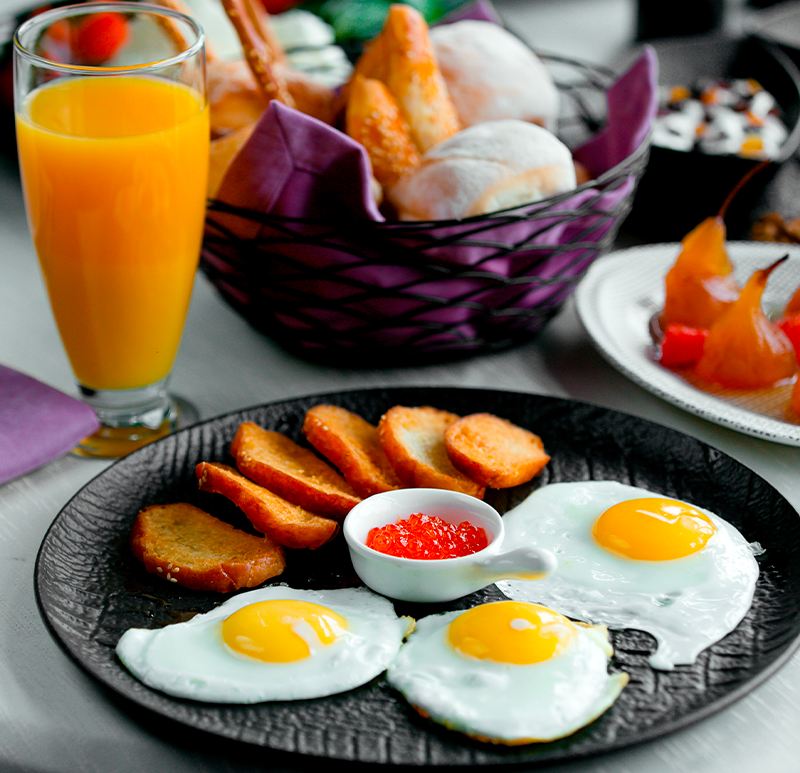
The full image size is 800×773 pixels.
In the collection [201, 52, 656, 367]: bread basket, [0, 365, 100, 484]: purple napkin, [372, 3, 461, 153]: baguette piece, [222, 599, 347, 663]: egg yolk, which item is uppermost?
[372, 3, 461, 153]: baguette piece

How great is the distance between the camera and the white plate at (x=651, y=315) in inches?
48.2

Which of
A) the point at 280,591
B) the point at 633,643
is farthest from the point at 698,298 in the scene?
the point at 280,591

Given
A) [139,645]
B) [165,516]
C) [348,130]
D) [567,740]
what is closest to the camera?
[567,740]

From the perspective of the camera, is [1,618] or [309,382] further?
[309,382]

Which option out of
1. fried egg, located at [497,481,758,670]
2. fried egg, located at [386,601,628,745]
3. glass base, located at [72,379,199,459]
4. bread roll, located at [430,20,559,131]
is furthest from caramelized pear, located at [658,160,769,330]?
glass base, located at [72,379,199,459]

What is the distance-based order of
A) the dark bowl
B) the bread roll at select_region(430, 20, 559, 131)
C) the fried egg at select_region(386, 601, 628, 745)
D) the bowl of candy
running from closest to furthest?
1. the fried egg at select_region(386, 601, 628, 745)
2. the bowl of candy
3. the bread roll at select_region(430, 20, 559, 131)
4. the dark bowl

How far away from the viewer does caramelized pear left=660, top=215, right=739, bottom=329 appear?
1.39m

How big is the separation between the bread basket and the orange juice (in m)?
0.11

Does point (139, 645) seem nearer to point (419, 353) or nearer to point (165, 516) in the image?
point (165, 516)

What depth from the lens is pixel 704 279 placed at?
1396 mm

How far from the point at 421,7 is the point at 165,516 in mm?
1803

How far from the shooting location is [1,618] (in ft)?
3.09

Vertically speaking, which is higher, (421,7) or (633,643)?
(421,7)

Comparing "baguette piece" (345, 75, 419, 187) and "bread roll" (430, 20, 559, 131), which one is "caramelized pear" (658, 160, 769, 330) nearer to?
"bread roll" (430, 20, 559, 131)
